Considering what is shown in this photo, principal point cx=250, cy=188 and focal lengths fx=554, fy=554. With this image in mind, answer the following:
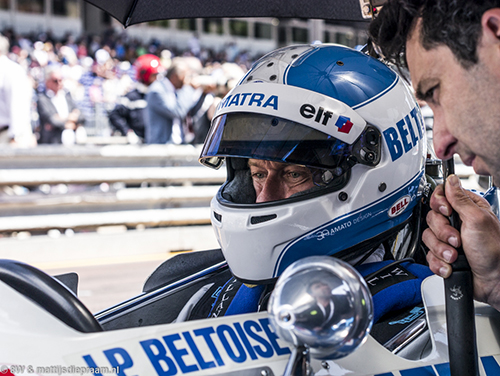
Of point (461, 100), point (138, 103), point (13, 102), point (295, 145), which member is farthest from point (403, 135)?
point (138, 103)

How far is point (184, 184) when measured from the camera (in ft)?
19.4

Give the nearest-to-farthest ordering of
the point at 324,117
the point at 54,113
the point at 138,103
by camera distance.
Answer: the point at 324,117
the point at 138,103
the point at 54,113

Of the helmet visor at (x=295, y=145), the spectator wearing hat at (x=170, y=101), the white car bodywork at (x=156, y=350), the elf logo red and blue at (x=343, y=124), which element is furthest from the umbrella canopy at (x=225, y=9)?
the spectator wearing hat at (x=170, y=101)

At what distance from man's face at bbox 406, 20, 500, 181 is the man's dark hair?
0.02m

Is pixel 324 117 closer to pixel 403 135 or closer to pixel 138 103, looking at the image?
pixel 403 135

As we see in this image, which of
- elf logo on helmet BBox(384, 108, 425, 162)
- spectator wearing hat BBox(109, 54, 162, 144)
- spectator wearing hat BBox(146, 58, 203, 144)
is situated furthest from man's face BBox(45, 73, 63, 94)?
elf logo on helmet BBox(384, 108, 425, 162)

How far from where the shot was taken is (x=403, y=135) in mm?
1659

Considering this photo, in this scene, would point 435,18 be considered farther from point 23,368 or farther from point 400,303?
point 23,368

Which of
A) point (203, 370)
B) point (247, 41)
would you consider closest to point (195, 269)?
point (203, 370)

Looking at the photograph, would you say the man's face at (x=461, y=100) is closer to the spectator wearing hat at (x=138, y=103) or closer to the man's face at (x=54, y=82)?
the spectator wearing hat at (x=138, y=103)

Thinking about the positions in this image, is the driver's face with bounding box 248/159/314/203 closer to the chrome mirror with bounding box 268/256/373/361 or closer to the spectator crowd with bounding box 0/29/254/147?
the chrome mirror with bounding box 268/256/373/361

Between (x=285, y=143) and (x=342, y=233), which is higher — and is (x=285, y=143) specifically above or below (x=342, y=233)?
above

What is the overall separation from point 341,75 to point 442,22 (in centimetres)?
47

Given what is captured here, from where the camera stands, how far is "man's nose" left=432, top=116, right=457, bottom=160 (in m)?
1.27
